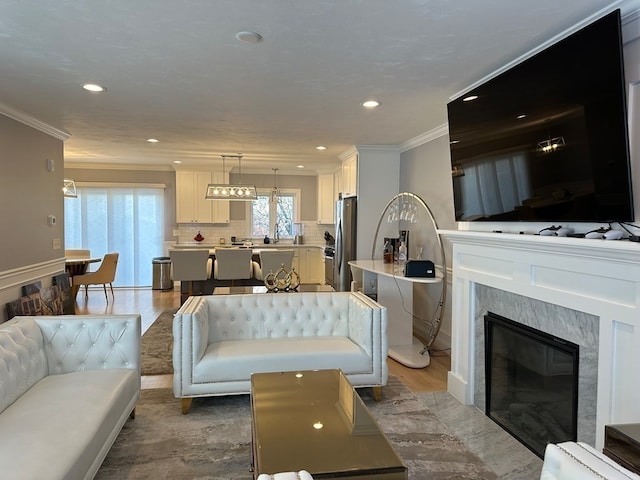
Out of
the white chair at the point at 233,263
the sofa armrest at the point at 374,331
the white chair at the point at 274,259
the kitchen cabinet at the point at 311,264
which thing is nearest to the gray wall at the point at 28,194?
the white chair at the point at 233,263

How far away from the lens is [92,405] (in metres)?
2.17

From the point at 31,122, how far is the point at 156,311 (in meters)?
3.13

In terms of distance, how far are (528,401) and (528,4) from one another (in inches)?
92.0

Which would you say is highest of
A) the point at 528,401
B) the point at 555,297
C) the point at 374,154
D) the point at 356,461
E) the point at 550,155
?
the point at 374,154

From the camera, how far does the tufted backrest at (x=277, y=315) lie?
136 inches

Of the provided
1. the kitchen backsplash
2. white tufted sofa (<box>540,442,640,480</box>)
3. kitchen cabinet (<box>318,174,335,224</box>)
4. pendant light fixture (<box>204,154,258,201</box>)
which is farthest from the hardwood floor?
kitchen cabinet (<box>318,174,335,224</box>)

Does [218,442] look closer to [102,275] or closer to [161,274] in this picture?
[102,275]

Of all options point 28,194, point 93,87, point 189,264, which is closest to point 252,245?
point 189,264

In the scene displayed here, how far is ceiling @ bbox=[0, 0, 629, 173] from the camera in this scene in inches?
80.3

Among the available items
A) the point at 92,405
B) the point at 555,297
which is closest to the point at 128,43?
the point at 92,405

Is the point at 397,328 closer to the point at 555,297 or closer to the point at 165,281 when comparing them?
the point at 555,297

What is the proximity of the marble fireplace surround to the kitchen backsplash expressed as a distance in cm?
612

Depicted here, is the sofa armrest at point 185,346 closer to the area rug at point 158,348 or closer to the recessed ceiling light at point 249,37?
the area rug at point 158,348

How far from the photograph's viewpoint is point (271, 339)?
11.4ft
